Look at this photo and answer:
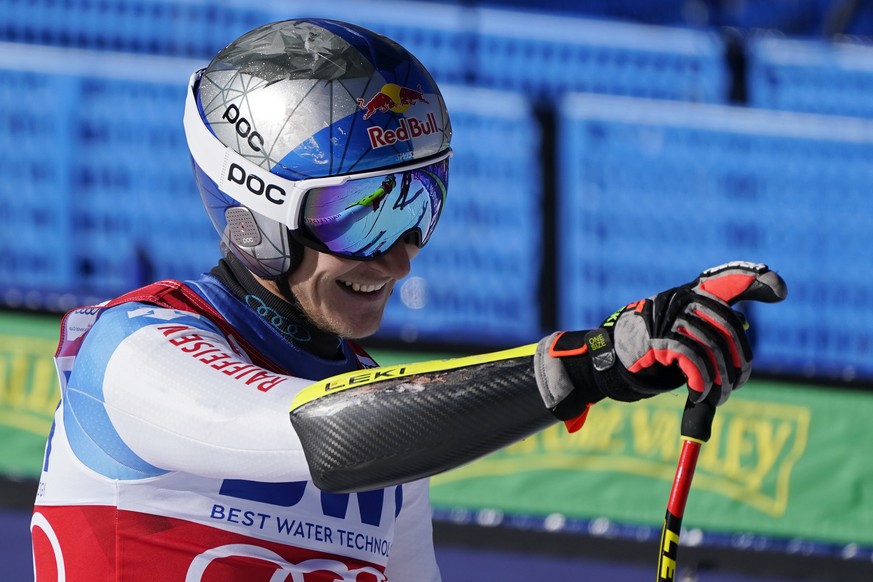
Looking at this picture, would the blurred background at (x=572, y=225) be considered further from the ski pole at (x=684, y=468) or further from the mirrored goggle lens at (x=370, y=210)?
the ski pole at (x=684, y=468)

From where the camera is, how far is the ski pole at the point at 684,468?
5.28ft

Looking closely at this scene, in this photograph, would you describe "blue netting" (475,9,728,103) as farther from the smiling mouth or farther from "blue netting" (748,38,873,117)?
the smiling mouth

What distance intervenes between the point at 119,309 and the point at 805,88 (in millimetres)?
6352

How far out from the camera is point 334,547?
2.16 metres

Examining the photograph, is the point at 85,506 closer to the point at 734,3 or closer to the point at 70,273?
the point at 70,273

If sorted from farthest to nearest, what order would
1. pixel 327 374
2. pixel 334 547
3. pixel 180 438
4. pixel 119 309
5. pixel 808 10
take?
pixel 808 10 → pixel 327 374 → pixel 334 547 → pixel 119 309 → pixel 180 438

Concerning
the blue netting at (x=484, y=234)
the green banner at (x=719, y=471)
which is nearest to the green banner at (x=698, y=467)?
the green banner at (x=719, y=471)

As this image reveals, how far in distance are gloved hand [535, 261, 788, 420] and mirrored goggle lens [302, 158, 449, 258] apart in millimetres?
532

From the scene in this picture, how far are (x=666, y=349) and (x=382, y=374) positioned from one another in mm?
385

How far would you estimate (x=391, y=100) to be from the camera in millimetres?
2008

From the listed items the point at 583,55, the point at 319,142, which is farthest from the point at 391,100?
the point at 583,55

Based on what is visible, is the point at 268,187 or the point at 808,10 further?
the point at 808,10

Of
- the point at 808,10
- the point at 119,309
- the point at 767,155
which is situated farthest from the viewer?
the point at 808,10

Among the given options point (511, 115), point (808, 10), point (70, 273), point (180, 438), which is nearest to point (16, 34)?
point (70, 273)
